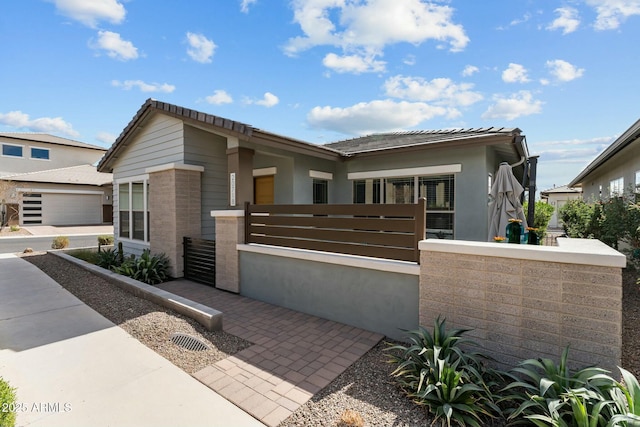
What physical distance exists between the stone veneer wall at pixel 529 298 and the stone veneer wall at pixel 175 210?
6271 mm

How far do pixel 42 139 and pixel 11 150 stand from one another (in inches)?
104

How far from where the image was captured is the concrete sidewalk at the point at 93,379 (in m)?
2.58

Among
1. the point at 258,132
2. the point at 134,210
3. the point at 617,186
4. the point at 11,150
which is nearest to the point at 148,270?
the point at 134,210

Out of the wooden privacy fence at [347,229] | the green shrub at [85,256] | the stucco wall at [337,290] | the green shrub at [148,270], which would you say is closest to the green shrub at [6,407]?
the stucco wall at [337,290]

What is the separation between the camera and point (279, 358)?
368 centimetres

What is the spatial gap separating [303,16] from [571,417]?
9763mm

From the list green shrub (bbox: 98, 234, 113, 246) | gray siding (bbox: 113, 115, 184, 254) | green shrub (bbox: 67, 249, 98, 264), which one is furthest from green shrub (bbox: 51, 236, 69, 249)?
gray siding (bbox: 113, 115, 184, 254)

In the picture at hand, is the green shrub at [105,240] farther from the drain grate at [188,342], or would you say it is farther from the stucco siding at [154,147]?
the drain grate at [188,342]

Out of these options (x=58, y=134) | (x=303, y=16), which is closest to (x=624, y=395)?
(x=303, y=16)

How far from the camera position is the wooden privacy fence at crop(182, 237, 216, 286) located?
7.10 meters

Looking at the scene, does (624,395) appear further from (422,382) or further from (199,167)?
(199,167)

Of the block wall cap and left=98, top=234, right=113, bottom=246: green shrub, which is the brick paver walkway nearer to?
the block wall cap

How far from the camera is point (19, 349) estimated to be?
3.79 m

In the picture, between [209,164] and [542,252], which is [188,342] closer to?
[542,252]
